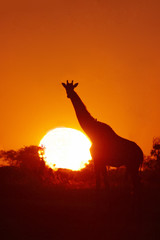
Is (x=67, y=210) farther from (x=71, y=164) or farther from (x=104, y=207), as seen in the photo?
(x=71, y=164)

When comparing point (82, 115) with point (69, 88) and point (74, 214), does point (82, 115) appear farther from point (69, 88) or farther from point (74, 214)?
point (74, 214)

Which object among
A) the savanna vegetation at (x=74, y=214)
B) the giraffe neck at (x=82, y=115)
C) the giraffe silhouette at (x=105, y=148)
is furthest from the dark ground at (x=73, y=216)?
the giraffe neck at (x=82, y=115)

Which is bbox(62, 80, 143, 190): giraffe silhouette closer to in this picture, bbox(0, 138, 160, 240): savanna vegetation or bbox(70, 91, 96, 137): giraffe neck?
bbox(70, 91, 96, 137): giraffe neck

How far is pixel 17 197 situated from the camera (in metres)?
17.1

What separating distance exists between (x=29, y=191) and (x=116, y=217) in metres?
5.76

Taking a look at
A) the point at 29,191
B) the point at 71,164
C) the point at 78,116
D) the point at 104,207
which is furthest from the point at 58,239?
the point at 71,164

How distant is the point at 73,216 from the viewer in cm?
1397

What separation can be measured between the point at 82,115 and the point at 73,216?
A: 4147 millimetres

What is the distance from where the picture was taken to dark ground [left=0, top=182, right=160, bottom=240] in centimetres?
1185

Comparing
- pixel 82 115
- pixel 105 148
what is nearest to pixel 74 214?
pixel 105 148

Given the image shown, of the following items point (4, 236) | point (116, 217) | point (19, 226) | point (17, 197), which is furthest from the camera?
point (17, 197)

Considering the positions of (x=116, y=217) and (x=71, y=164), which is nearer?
(x=116, y=217)

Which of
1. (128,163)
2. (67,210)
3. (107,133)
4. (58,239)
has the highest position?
(107,133)

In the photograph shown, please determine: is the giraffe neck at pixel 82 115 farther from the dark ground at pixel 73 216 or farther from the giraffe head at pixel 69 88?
the dark ground at pixel 73 216
